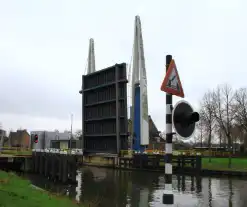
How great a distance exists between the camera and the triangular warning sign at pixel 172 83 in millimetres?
3967

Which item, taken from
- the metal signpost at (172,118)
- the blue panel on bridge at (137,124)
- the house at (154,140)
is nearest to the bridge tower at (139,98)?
the blue panel on bridge at (137,124)

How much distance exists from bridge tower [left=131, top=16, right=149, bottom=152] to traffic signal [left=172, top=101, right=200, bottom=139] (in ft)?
101

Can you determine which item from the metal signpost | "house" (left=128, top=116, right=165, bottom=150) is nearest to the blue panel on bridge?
"house" (left=128, top=116, right=165, bottom=150)

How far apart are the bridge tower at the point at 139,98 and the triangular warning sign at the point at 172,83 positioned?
30.7 m

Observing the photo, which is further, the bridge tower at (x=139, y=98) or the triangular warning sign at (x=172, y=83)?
the bridge tower at (x=139, y=98)

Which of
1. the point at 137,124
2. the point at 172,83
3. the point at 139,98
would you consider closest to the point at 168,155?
the point at 172,83

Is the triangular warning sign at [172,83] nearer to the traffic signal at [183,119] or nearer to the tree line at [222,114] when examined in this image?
the traffic signal at [183,119]

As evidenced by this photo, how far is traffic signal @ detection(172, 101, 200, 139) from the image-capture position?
3.90 m

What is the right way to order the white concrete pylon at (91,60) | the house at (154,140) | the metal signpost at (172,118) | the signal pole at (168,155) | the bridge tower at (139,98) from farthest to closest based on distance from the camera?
the house at (154,140) → the white concrete pylon at (91,60) → the bridge tower at (139,98) → the metal signpost at (172,118) → the signal pole at (168,155)

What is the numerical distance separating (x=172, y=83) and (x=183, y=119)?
19.8 inches

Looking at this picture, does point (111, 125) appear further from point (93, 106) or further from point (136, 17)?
point (136, 17)

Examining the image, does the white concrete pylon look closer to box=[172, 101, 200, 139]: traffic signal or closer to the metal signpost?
the metal signpost

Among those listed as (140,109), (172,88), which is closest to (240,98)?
(140,109)

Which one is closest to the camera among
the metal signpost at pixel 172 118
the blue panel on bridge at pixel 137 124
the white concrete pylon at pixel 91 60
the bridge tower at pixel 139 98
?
the metal signpost at pixel 172 118
